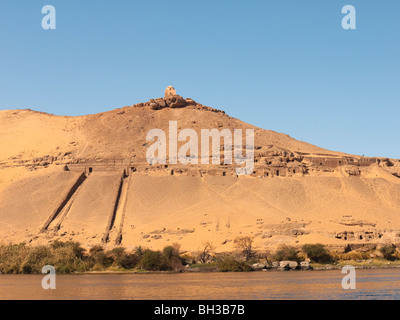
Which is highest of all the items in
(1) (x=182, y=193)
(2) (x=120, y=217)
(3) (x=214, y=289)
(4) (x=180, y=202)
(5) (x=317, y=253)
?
(1) (x=182, y=193)

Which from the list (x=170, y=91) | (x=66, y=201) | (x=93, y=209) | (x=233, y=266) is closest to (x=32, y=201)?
(x=66, y=201)

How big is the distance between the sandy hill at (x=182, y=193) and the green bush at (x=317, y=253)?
2483mm

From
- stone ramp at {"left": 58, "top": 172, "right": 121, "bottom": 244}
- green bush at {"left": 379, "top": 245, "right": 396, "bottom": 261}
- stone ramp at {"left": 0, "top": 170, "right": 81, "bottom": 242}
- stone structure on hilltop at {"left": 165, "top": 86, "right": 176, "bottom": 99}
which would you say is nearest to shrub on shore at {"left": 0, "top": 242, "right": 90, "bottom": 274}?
stone ramp at {"left": 58, "top": 172, "right": 121, "bottom": 244}

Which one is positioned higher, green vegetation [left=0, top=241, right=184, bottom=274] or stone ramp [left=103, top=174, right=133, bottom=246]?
stone ramp [left=103, top=174, right=133, bottom=246]

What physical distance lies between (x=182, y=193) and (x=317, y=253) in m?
18.9

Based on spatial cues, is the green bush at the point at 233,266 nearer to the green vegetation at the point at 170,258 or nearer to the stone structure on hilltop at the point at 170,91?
the green vegetation at the point at 170,258

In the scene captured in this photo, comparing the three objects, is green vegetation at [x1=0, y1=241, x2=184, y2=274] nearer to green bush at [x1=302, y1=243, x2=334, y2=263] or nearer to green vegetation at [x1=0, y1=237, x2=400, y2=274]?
green vegetation at [x1=0, y1=237, x2=400, y2=274]

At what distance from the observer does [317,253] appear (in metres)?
47.5

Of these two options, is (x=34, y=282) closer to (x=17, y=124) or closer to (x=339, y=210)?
(x=339, y=210)

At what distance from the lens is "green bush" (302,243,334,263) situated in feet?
156

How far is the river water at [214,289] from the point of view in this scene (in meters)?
27.2

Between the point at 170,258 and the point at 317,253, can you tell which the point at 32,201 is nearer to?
the point at 170,258

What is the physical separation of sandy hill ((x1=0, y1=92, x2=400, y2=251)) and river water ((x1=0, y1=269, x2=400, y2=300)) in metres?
15.1
